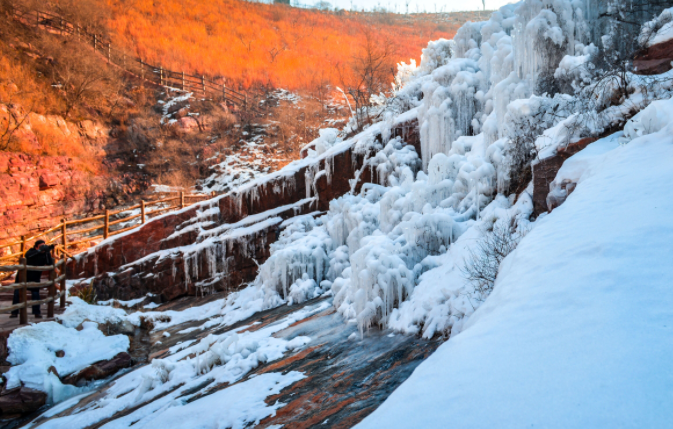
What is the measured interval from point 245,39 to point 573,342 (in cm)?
4164

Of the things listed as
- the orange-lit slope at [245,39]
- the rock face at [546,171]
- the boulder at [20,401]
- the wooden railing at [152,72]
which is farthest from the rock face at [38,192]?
the rock face at [546,171]

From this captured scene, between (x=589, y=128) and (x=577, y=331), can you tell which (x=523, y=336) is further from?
(x=589, y=128)

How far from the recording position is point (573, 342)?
6.61 ft

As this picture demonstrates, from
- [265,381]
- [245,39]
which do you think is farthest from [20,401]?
[245,39]

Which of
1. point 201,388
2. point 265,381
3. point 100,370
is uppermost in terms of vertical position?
point 265,381

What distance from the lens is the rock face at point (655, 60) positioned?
572 cm

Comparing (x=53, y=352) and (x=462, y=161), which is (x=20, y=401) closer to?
(x=53, y=352)

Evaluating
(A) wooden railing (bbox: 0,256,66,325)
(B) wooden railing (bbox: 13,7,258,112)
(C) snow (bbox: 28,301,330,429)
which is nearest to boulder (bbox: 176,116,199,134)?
(B) wooden railing (bbox: 13,7,258,112)

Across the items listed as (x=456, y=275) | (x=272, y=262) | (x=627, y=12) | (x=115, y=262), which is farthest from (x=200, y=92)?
(x=456, y=275)

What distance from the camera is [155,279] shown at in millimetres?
13250

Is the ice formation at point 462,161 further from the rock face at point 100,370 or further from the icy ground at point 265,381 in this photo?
the rock face at point 100,370

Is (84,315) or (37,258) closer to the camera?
(84,315)

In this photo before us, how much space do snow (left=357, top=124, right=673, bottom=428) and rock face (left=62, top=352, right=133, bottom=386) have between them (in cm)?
684

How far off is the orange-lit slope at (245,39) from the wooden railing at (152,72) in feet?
5.07
